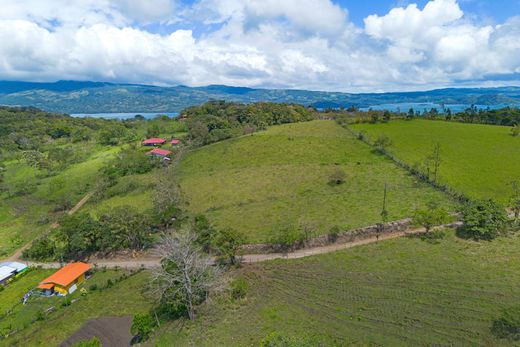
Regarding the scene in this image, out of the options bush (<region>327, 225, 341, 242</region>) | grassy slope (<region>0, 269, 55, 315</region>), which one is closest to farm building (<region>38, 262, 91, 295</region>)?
grassy slope (<region>0, 269, 55, 315</region>)

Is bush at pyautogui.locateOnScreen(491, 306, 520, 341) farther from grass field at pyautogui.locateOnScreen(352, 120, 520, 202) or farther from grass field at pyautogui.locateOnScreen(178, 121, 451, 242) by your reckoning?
grass field at pyautogui.locateOnScreen(352, 120, 520, 202)

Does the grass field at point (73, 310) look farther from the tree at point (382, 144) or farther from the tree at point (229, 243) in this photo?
the tree at point (382, 144)

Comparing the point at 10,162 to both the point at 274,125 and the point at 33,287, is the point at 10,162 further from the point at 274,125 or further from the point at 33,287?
the point at 274,125

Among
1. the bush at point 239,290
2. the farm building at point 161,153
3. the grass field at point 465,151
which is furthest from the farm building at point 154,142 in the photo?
the bush at point 239,290

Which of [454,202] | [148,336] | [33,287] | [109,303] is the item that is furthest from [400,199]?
[33,287]

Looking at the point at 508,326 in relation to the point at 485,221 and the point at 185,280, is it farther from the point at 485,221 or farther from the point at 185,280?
the point at 185,280

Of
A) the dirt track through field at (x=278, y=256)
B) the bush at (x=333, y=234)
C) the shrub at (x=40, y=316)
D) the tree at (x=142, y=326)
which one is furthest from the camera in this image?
the bush at (x=333, y=234)
